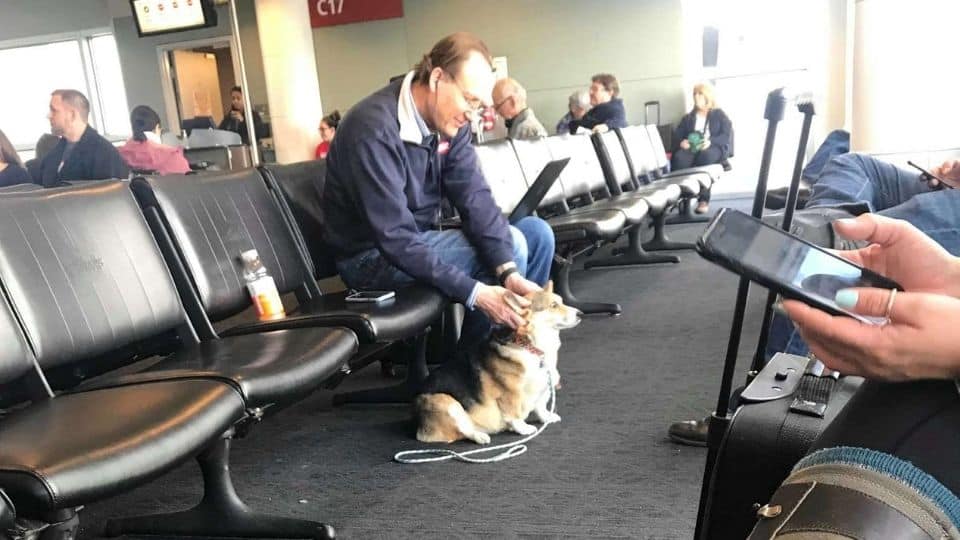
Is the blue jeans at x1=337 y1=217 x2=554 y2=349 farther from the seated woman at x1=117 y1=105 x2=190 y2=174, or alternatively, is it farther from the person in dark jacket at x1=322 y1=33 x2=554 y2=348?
the seated woman at x1=117 y1=105 x2=190 y2=174

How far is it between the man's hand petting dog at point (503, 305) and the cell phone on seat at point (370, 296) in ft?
1.01

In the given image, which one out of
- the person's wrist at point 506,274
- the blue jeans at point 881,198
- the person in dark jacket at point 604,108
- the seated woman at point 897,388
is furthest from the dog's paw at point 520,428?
the person in dark jacket at point 604,108

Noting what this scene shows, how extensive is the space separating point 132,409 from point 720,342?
2754mm

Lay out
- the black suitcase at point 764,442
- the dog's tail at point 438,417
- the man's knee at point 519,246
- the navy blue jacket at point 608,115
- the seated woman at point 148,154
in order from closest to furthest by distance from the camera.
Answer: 1. the black suitcase at point 764,442
2. the dog's tail at point 438,417
3. the man's knee at point 519,246
4. the seated woman at point 148,154
5. the navy blue jacket at point 608,115

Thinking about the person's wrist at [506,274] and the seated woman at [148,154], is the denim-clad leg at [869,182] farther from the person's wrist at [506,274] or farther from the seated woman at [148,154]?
the seated woman at [148,154]

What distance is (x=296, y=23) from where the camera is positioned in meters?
9.32

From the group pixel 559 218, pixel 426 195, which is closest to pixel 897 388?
pixel 426 195

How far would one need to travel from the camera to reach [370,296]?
2.65 m

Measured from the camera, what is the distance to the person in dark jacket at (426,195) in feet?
9.02

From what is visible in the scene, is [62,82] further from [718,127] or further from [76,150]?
[718,127]

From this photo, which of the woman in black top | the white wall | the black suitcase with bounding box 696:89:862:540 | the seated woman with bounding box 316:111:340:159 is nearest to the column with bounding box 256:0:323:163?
the seated woman with bounding box 316:111:340:159

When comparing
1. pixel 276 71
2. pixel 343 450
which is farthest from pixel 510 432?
pixel 276 71

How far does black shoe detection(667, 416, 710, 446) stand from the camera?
2529 mm

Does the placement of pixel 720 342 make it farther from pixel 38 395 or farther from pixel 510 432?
pixel 38 395
